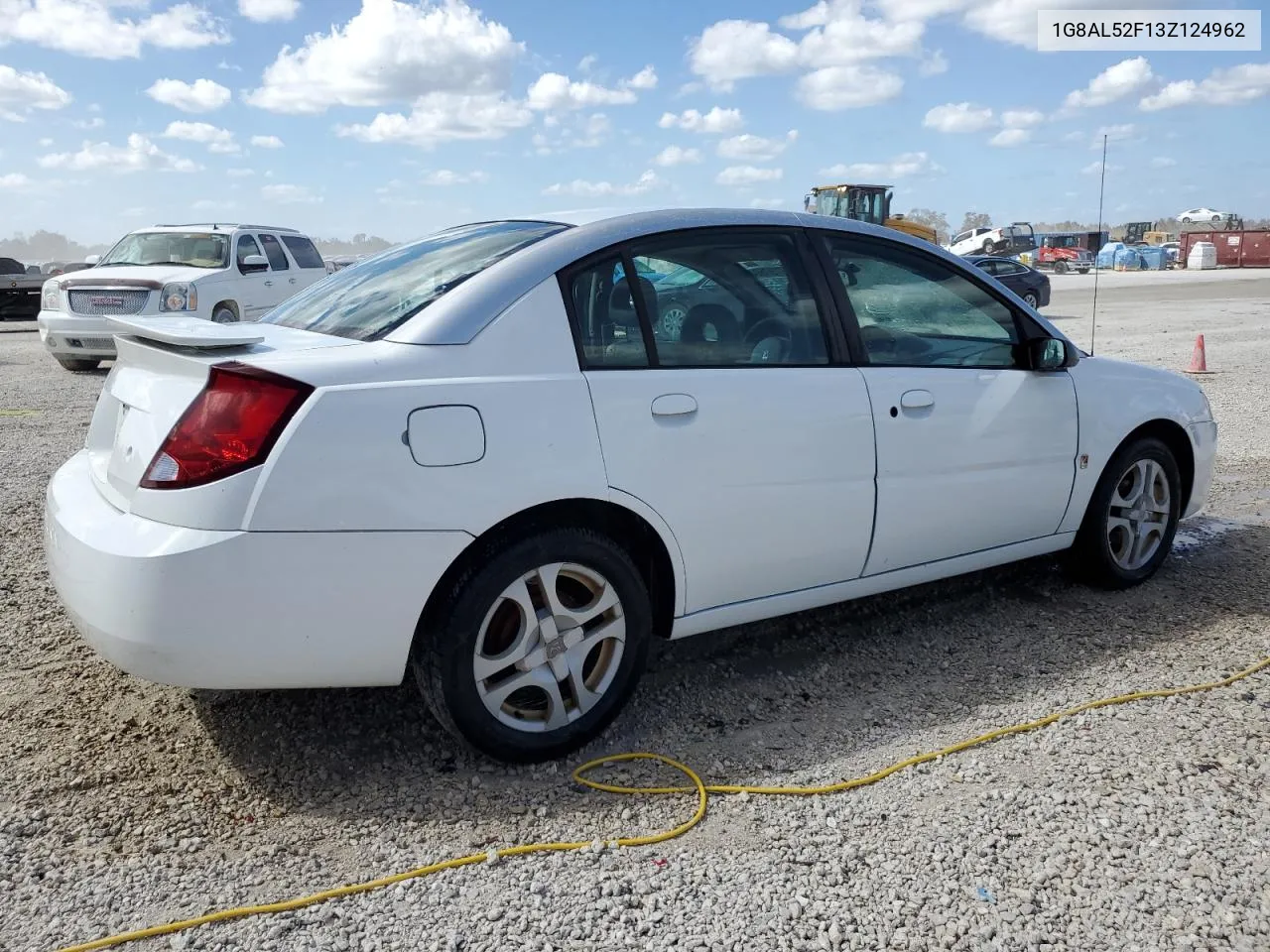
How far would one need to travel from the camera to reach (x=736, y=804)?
119 inches

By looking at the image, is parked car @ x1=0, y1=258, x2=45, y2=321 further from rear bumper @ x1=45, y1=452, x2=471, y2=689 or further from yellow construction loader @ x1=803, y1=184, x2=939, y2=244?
rear bumper @ x1=45, y1=452, x2=471, y2=689

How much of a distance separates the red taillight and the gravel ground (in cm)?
→ 36

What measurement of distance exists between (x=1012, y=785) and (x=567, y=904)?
4.44 ft

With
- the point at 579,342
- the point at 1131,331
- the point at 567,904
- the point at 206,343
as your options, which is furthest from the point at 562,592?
the point at 1131,331

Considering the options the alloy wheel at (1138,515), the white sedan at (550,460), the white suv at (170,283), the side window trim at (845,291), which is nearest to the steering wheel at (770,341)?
the white sedan at (550,460)

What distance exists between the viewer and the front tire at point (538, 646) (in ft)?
9.78

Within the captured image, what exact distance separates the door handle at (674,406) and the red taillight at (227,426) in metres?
1.02

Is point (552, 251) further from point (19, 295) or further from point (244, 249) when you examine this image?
point (19, 295)

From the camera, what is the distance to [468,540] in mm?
2908

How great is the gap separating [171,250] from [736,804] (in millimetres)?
13113

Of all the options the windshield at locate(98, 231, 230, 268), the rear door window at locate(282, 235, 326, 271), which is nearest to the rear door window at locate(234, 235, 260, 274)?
the windshield at locate(98, 231, 230, 268)

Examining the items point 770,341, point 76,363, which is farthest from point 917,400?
point 76,363

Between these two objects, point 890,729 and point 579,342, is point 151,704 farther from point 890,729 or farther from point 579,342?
point 890,729

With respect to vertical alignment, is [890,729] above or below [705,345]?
below
